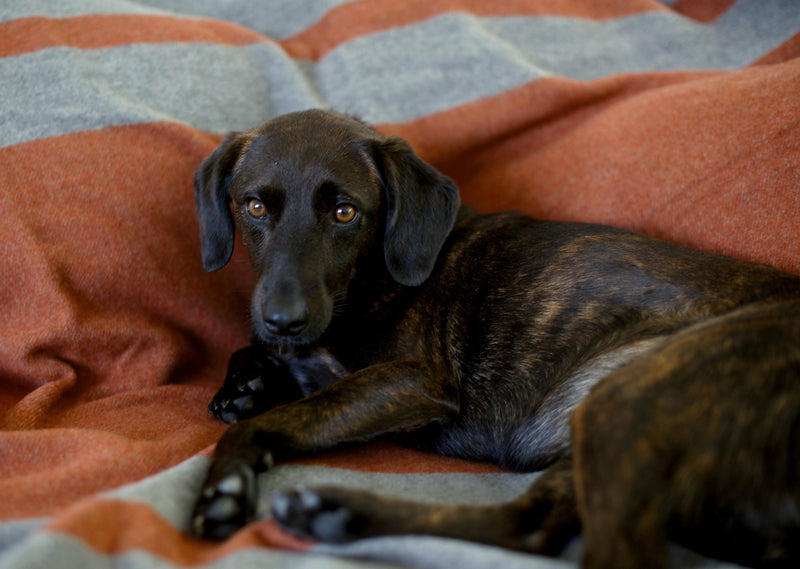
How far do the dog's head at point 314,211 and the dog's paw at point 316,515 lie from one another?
0.59 metres

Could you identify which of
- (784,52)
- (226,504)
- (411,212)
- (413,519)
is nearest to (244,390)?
(226,504)

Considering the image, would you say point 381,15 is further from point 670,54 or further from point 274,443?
point 274,443

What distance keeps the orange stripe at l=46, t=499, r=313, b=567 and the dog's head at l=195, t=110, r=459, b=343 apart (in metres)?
0.70

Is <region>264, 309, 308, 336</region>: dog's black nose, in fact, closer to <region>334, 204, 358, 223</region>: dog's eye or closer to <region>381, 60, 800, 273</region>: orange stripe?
<region>334, 204, 358, 223</region>: dog's eye

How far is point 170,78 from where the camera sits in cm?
305

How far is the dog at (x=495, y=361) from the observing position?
156 centimetres

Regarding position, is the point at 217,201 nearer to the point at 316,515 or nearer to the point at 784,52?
the point at 316,515

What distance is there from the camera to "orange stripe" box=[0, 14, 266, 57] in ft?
9.11

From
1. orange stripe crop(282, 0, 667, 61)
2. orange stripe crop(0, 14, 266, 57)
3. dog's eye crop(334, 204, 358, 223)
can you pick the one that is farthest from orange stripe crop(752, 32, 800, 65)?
orange stripe crop(0, 14, 266, 57)

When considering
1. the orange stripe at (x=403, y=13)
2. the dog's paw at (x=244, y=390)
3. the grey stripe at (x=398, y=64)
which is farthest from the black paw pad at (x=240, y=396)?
the orange stripe at (x=403, y=13)

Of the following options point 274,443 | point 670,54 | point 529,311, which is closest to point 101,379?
point 274,443

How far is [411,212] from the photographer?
8.17 ft

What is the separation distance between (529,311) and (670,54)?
194 cm

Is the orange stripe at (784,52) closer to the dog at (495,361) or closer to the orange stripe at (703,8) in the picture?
the orange stripe at (703,8)
